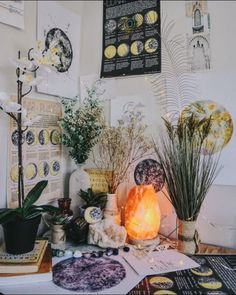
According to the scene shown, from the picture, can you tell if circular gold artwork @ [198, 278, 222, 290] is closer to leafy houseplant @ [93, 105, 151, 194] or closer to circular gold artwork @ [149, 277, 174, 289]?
circular gold artwork @ [149, 277, 174, 289]

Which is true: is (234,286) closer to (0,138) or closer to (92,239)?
(92,239)

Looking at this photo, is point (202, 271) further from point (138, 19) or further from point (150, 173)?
point (138, 19)

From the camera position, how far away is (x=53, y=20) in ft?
3.86

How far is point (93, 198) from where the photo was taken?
1123mm

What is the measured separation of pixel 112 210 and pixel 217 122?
53cm

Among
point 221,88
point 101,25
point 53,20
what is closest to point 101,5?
point 101,25

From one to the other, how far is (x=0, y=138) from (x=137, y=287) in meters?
0.66

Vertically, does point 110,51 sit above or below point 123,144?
above

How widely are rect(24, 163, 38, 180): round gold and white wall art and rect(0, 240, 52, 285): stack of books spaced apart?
0.30 metres

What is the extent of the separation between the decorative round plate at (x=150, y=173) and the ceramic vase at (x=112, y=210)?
150mm

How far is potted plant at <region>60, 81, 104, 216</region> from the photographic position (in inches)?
43.9

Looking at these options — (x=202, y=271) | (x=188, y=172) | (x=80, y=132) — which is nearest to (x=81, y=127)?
(x=80, y=132)

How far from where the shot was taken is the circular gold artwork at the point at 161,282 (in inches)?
29.8

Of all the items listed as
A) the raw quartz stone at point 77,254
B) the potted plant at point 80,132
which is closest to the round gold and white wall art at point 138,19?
the potted plant at point 80,132
